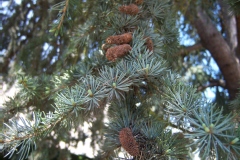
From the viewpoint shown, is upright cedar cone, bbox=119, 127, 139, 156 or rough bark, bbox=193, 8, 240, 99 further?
rough bark, bbox=193, 8, 240, 99

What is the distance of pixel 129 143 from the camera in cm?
55

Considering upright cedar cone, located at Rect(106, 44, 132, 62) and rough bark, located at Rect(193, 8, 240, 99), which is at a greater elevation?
rough bark, located at Rect(193, 8, 240, 99)

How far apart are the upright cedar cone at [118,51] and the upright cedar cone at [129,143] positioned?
0.20 m

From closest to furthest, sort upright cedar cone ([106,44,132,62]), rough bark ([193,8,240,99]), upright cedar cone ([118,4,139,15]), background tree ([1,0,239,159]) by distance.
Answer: background tree ([1,0,239,159]) < upright cedar cone ([106,44,132,62]) < upright cedar cone ([118,4,139,15]) < rough bark ([193,8,240,99])

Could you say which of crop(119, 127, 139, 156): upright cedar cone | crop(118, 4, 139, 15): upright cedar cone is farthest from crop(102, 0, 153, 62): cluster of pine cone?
crop(119, 127, 139, 156): upright cedar cone

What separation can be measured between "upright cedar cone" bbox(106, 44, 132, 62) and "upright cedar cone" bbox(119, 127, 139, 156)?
0.67 feet

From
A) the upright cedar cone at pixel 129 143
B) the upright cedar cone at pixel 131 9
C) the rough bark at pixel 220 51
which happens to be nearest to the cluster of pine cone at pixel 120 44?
the upright cedar cone at pixel 131 9

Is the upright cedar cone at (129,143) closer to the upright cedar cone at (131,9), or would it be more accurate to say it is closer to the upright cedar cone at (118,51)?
the upright cedar cone at (118,51)

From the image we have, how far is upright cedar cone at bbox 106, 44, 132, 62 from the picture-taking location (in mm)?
671

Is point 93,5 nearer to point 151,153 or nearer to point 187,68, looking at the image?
point 151,153

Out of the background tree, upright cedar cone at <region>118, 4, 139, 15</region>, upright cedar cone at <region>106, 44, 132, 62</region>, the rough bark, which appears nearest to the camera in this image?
the background tree

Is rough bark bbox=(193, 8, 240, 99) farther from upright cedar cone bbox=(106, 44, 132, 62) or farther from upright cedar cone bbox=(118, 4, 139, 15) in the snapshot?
upright cedar cone bbox=(106, 44, 132, 62)

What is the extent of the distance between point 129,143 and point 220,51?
1.68 meters

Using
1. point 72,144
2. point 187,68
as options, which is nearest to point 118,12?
point 72,144
